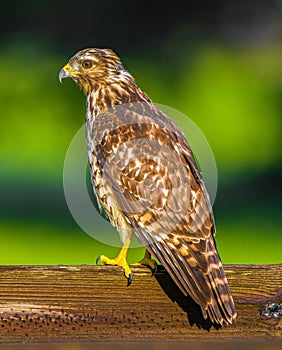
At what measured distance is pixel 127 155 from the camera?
144 inches

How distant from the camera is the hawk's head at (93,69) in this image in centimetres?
391

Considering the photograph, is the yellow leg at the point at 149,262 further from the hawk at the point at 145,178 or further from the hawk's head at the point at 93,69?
the hawk's head at the point at 93,69

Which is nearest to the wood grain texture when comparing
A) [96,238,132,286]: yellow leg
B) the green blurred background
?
[96,238,132,286]: yellow leg

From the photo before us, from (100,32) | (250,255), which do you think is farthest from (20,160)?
(250,255)

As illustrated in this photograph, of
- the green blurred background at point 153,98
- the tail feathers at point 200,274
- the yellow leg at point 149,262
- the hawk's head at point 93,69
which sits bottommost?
the green blurred background at point 153,98

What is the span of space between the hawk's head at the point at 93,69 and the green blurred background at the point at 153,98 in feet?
4.87

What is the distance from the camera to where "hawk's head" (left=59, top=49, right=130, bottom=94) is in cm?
391

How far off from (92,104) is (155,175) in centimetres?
53

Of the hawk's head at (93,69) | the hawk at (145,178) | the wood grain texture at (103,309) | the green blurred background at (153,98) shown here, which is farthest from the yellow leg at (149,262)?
the green blurred background at (153,98)

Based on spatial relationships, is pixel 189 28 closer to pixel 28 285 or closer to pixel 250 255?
pixel 250 255

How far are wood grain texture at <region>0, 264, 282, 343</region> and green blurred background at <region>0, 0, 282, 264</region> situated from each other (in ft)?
7.76

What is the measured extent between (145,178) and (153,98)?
11.0ft

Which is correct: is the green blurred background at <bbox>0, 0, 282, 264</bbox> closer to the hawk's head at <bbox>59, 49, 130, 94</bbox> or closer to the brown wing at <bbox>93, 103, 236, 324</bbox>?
the hawk's head at <bbox>59, 49, 130, 94</bbox>

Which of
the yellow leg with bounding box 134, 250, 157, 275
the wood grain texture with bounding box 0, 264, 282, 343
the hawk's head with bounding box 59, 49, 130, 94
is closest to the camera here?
the wood grain texture with bounding box 0, 264, 282, 343
